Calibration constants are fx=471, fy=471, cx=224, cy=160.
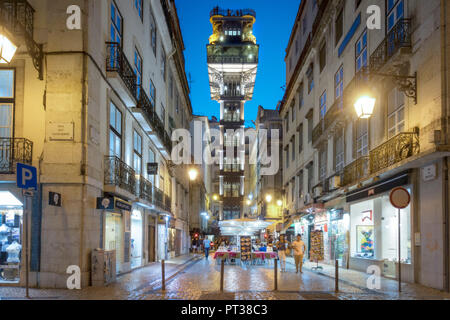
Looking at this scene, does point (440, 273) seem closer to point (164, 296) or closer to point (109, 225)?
point (164, 296)

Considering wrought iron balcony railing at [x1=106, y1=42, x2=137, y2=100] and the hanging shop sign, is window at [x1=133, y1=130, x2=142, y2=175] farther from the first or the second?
the hanging shop sign

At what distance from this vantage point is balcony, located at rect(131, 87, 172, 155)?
66.1 ft

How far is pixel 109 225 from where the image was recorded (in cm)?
1684

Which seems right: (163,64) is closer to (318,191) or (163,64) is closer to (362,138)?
(318,191)

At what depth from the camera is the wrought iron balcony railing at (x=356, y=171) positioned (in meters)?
19.0

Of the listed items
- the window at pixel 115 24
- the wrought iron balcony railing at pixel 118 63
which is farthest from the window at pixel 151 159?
the window at pixel 115 24

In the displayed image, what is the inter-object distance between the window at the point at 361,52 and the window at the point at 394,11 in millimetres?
2637

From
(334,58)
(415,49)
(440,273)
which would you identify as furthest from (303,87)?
(440,273)

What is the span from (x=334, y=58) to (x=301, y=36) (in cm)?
1191

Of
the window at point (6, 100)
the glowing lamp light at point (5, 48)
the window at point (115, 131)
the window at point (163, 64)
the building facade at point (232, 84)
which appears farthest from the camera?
the building facade at point (232, 84)

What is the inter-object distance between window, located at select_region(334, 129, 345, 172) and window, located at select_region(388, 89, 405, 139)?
6.32m

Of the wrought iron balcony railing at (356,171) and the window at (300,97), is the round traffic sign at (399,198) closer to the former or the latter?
the wrought iron balcony railing at (356,171)

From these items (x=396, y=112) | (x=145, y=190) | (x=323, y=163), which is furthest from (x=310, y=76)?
(x=396, y=112)

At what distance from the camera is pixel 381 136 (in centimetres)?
1792
